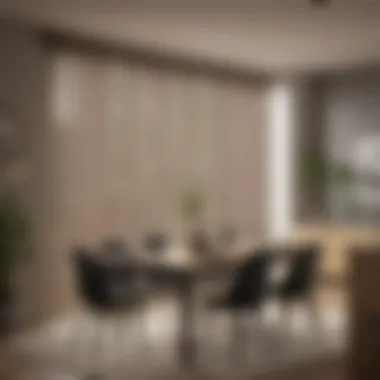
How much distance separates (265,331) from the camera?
7105 mm

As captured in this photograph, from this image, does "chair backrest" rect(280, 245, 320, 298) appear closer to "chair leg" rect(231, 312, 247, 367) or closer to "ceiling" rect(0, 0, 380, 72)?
"chair leg" rect(231, 312, 247, 367)

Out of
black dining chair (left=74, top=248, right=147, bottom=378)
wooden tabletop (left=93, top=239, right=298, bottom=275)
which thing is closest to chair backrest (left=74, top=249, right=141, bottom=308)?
black dining chair (left=74, top=248, right=147, bottom=378)

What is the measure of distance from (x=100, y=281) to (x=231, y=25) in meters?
2.59

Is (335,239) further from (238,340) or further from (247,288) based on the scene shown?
(247,288)

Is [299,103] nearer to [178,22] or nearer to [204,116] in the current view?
[204,116]

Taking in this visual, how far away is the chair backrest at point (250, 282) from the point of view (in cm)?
612

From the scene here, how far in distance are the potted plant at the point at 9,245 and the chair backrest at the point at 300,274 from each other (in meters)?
2.26

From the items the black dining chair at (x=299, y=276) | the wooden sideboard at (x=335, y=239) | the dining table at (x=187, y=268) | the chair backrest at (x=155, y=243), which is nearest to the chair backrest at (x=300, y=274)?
the black dining chair at (x=299, y=276)

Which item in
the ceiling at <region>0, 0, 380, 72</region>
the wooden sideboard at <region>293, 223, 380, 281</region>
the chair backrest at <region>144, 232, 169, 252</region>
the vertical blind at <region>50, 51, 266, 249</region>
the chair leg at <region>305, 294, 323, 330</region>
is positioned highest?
the ceiling at <region>0, 0, 380, 72</region>

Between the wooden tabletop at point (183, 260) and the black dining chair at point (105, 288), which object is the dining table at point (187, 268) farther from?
the black dining chair at point (105, 288)

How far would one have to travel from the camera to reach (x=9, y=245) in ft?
21.9

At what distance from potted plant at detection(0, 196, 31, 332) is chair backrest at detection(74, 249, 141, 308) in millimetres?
703

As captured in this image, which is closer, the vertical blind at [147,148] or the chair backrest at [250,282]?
the chair backrest at [250,282]

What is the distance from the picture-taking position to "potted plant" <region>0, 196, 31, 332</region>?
6656mm
